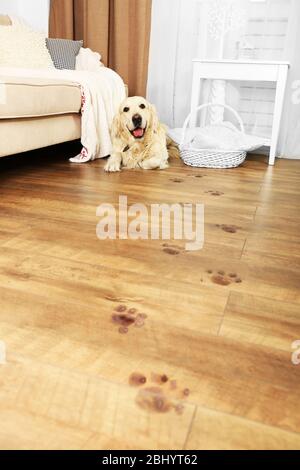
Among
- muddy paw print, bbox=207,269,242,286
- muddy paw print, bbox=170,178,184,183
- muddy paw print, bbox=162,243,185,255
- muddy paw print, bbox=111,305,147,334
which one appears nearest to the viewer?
muddy paw print, bbox=111,305,147,334

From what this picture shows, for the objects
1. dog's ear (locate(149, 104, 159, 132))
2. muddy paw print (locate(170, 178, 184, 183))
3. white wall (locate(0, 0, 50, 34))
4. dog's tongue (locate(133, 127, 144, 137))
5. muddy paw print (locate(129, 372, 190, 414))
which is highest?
white wall (locate(0, 0, 50, 34))

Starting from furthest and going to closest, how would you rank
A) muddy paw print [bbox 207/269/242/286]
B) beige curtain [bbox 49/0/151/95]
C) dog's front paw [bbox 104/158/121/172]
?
1. beige curtain [bbox 49/0/151/95]
2. dog's front paw [bbox 104/158/121/172]
3. muddy paw print [bbox 207/269/242/286]

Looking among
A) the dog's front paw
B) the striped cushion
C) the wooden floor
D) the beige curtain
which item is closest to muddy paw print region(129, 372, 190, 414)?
the wooden floor

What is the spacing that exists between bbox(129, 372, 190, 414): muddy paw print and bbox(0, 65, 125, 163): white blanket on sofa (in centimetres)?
180

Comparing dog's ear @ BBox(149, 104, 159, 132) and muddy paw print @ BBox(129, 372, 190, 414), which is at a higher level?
dog's ear @ BBox(149, 104, 159, 132)

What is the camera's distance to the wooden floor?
1.69 feet

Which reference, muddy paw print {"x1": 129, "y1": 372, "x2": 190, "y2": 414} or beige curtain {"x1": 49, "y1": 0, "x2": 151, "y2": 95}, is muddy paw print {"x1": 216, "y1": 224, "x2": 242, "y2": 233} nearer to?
muddy paw print {"x1": 129, "y1": 372, "x2": 190, "y2": 414}

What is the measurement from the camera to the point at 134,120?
84.5 inches

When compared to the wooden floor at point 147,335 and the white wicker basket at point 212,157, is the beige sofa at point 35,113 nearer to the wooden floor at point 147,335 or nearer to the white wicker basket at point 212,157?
the wooden floor at point 147,335

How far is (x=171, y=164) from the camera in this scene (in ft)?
7.64

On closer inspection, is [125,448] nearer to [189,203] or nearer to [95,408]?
[95,408]

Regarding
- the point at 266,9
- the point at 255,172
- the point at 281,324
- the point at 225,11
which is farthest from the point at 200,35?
the point at 281,324

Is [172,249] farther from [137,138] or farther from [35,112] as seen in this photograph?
[137,138]
